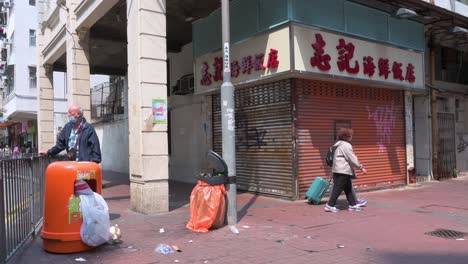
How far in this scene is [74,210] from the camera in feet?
19.5

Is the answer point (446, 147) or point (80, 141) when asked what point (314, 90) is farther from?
point (446, 147)

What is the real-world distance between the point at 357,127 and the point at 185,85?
579 centimetres

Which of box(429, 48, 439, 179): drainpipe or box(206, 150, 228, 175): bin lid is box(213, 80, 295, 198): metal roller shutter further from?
box(429, 48, 439, 179): drainpipe

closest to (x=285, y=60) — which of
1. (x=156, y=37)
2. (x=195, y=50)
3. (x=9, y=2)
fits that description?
(x=156, y=37)

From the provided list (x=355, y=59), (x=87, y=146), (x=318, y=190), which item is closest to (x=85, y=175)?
(x=87, y=146)

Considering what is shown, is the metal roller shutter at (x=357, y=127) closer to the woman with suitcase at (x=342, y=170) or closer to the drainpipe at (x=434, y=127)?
the woman with suitcase at (x=342, y=170)

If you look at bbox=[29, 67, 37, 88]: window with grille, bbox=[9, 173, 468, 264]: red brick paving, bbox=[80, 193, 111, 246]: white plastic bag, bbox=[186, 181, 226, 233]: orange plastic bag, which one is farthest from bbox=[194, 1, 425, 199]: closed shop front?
bbox=[29, 67, 37, 88]: window with grille

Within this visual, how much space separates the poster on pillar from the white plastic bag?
203 inches

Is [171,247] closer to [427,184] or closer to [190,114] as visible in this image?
[190,114]

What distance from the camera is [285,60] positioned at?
965 cm

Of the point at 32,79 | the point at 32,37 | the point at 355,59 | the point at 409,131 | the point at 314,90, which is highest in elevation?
the point at 32,37

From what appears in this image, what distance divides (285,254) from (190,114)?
9140 millimetres

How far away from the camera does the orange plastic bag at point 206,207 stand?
7137 millimetres

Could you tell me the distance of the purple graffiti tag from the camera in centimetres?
1230
